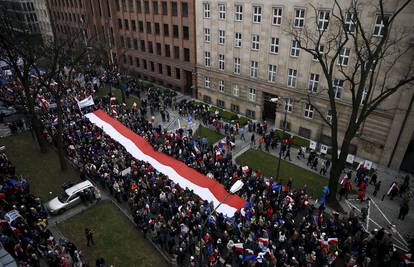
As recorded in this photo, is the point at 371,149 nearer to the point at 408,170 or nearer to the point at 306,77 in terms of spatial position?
the point at 408,170

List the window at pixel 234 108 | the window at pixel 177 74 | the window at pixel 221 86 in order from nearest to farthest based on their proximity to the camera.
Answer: the window at pixel 234 108 < the window at pixel 221 86 < the window at pixel 177 74

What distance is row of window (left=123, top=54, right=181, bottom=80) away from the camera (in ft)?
152

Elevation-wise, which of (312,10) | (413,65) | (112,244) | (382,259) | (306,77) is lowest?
(112,244)

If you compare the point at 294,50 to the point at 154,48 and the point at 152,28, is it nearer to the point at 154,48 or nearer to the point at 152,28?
the point at 152,28

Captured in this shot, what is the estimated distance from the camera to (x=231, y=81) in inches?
1479

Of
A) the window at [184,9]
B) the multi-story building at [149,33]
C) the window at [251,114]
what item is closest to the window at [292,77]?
the window at [251,114]

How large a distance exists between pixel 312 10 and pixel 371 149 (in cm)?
1401

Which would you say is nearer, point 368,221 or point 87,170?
point 368,221

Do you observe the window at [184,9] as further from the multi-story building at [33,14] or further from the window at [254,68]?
the multi-story building at [33,14]

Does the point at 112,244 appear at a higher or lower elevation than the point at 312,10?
lower

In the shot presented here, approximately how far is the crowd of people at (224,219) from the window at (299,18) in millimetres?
11667

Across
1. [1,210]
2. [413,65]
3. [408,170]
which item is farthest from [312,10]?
[1,210]

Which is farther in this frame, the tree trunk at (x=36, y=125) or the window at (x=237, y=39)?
the window at (x=237, y=39)

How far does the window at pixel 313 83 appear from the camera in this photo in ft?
96.9
